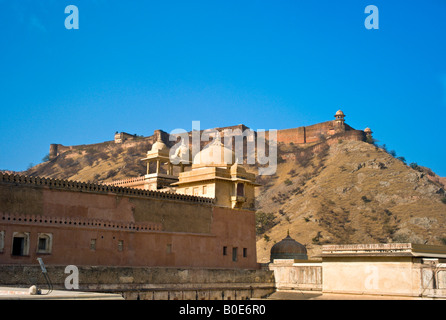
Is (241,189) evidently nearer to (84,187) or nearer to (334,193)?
(84,187)

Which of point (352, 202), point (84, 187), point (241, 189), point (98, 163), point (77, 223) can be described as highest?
point (98, 163)

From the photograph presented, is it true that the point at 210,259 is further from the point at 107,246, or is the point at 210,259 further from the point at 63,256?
the point at 63,256

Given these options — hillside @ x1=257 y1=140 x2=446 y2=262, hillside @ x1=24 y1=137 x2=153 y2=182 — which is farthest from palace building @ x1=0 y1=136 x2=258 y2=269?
hillside @ x1=24 y1=137 x2=153 y2=182

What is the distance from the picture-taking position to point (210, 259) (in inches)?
1209

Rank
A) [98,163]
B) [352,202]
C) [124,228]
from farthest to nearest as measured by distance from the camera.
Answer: [98,163], [352,202], [124,228]

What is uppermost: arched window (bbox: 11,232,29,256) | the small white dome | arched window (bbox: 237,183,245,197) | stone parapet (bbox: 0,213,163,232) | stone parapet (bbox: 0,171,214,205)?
the small white dome

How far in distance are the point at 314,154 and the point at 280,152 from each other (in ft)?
22.4

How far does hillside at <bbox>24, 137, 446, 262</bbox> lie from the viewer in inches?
2327

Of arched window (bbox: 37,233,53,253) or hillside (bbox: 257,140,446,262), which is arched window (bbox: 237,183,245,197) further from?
hillside (bbox: 257,140,446,262)

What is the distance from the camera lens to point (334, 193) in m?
70.1

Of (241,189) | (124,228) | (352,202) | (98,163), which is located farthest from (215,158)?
(98,163)

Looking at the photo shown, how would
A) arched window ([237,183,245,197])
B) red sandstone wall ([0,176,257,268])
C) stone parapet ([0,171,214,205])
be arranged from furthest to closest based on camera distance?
arched window ([237,183,245,197]) → stone parapet ([0,171,214,205]) → red sandstone wall ([0,176,257,268])

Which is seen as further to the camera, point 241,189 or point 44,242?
point 241,189
